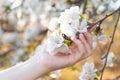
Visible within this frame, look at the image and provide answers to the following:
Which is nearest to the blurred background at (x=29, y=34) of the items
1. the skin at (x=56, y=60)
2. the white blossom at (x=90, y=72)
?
the white blossom at (x=90, y=72)

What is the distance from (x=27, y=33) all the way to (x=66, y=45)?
270cm

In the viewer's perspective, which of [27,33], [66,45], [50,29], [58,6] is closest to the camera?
[66,45]

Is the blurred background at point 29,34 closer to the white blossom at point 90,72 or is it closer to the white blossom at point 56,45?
the white blossom at point 90,72

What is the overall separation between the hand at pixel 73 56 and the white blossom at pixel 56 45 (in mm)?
20

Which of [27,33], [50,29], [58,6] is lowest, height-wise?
[50,29]

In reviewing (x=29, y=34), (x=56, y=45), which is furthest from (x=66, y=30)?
(x=29, y=34)

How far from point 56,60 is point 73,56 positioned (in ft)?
0.17

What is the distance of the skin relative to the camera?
1332 mm

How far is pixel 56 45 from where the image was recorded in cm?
133

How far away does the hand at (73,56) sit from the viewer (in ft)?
4.36

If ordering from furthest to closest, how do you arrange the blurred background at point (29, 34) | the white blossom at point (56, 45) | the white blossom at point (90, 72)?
the blurred background at point (29, 34) → the white blossom at point (90, 72) → the white blossom at point (56, 45)

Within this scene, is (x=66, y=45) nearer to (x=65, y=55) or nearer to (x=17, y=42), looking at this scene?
(x=65, y=55)

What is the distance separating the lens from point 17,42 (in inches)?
161

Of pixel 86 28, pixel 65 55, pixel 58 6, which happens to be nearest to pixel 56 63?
pixel 65 55
